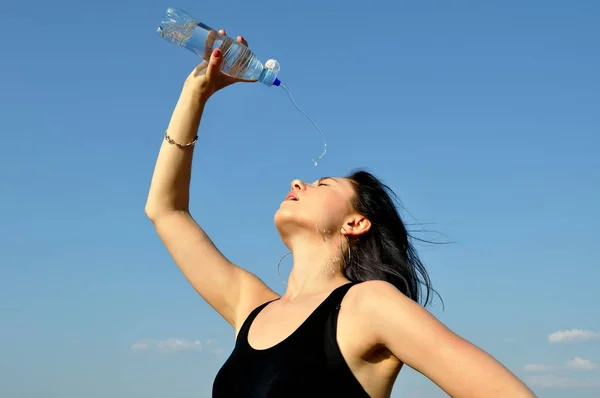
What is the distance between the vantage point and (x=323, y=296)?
3.96 m

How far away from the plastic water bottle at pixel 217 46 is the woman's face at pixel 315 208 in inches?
35.7

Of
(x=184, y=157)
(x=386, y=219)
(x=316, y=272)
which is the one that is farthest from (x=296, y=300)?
(x=184, y=157)

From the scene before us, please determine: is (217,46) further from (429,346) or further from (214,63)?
(429,346)

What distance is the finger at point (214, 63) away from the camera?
4.54 metres

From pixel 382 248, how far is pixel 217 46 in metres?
1.78

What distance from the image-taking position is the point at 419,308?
340cm

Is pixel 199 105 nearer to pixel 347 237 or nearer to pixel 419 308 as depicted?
pixel 347 237

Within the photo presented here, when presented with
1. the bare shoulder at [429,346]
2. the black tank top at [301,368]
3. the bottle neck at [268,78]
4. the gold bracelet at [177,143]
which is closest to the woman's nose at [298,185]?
the gold bracelet at [177,143]

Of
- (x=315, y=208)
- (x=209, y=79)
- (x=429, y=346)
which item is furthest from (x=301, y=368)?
(x=209, y=79)

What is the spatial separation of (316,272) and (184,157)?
42.0 inches

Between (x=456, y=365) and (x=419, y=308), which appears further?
(x=419, y=308)

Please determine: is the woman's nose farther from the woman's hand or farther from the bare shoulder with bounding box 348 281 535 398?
the bare shoulder with bounding box 348 281 535 398

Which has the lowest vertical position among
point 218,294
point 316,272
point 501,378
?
point 218,294

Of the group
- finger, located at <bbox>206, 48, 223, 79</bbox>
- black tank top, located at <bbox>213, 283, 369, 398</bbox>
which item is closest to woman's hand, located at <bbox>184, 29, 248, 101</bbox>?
finger, located at <bbox>206, 48, 223, 79</bbox>
